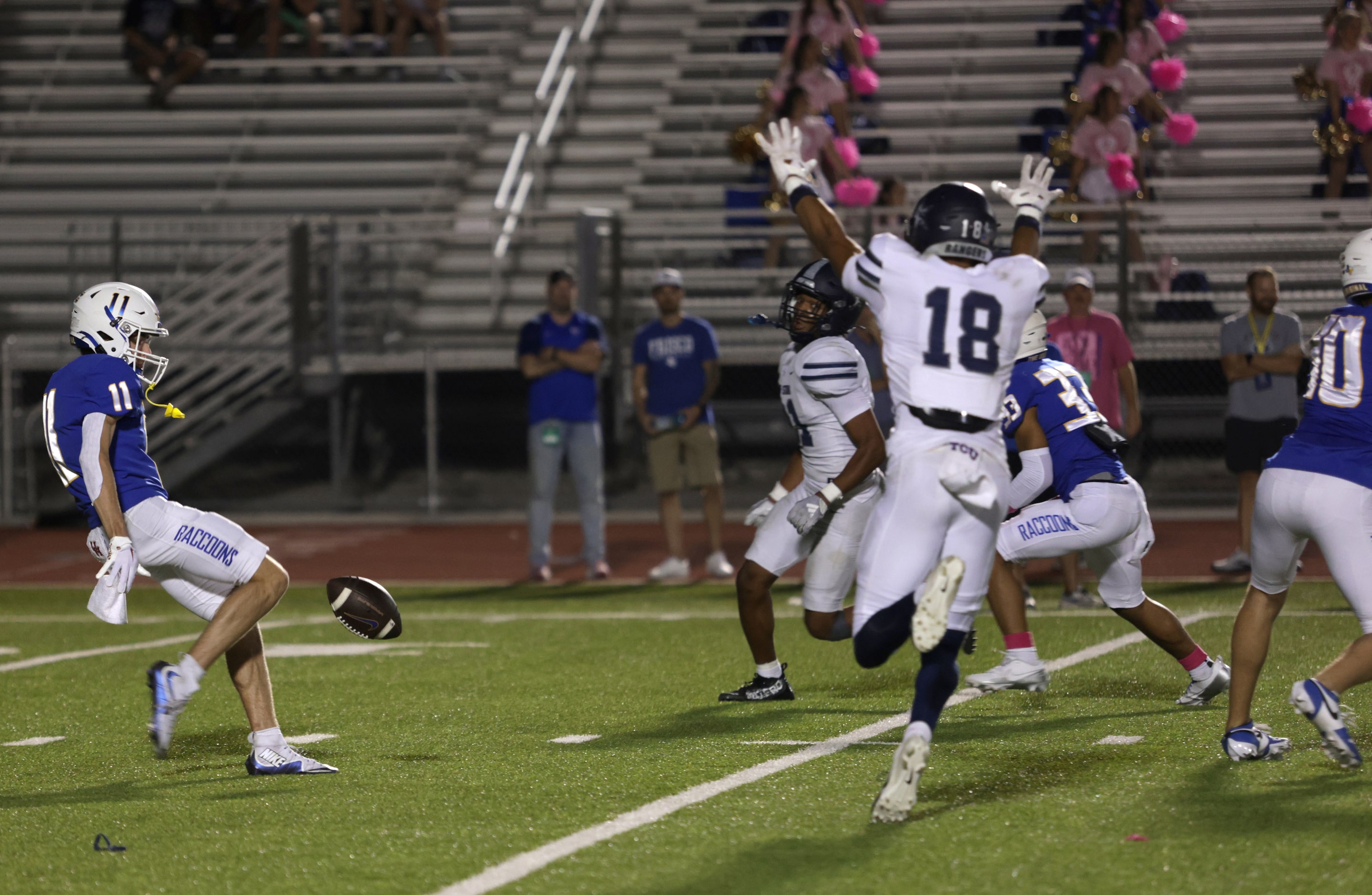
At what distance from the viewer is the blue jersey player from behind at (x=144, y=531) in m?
5.75

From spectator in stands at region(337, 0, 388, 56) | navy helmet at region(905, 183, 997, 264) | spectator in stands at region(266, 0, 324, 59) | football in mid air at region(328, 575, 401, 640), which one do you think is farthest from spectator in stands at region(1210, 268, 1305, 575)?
spectator in stands at region(266, 0, 324, 59)

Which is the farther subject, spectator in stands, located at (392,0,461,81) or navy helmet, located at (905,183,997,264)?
spectator in stands, located at (392,0,461,81)

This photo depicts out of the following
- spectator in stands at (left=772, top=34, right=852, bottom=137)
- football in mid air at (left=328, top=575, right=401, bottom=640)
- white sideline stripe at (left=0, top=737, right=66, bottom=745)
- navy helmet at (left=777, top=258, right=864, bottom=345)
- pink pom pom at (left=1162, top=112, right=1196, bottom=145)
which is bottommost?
white sideline stripe at (left=0, top=737, right=66, bottom=745)

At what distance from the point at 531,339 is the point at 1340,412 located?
762cm

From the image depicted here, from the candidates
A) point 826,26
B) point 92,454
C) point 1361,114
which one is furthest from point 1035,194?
point 826,26

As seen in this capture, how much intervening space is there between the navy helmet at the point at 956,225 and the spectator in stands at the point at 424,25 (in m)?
16.4

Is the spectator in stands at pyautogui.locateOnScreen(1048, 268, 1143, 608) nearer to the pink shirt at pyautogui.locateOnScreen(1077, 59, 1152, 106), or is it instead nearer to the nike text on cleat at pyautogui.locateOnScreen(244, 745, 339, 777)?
the nike text on cleat at pyautogui.locateOnScreen(244, 745, 339, 777)

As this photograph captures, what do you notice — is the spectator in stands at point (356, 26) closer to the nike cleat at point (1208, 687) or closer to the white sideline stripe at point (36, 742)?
the white sideline stripe at point (36, 742)

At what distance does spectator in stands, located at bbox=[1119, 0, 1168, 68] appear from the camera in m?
17.7

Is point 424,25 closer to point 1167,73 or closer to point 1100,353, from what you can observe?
point 1167,73

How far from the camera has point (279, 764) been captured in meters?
6.00

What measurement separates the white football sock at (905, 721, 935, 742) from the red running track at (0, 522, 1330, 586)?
24.4 ft

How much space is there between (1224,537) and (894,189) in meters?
4.29

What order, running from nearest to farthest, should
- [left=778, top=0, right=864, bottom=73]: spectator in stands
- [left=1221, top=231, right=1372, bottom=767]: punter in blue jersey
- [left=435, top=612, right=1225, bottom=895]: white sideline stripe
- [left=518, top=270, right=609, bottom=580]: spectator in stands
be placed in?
[left=435, top=612, right=1225, bottom=895]: white sideline stripe < [left=1221, top=231, right=1372, bottom=767]: punter in blue jersey < [left=518, top=270, right=609, bottom=580]: spectator in stands < [left=778, top=0, right=864, bottom=73]: spectator in stands
